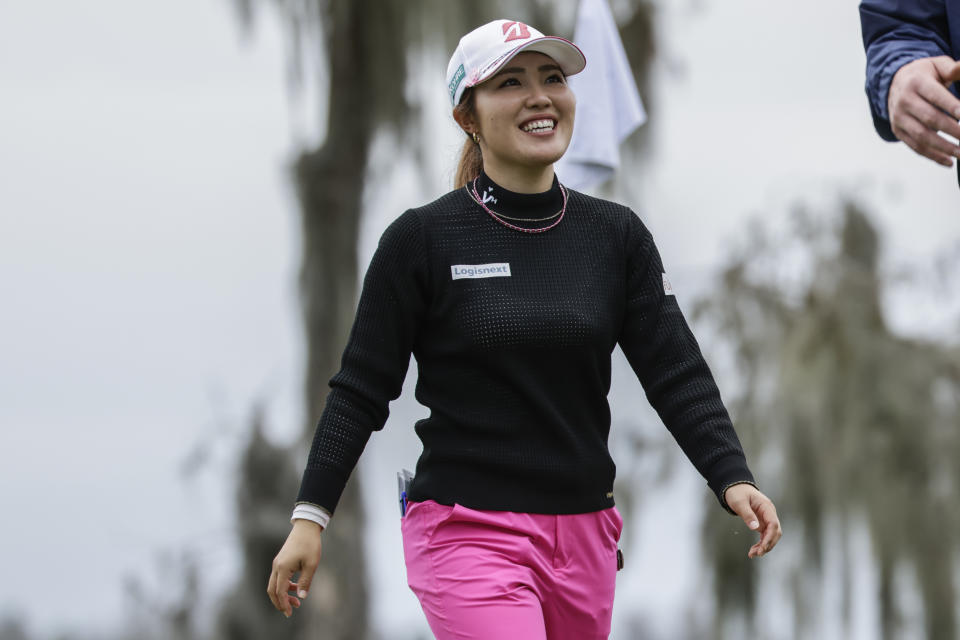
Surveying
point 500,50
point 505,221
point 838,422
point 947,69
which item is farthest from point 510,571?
point 838,422

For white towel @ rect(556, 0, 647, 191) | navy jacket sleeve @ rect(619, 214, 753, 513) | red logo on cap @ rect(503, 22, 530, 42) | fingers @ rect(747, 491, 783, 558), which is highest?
white towel @ rect(556, 0, 647, 191)

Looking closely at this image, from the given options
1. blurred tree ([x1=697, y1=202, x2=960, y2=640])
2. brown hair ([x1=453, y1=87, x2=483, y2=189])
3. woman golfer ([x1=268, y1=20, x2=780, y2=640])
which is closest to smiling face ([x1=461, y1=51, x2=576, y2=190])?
woman golfer ([x1=268, y1=20, x2=780, y2=640])

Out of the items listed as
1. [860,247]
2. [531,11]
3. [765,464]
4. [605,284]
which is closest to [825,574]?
[765,464]

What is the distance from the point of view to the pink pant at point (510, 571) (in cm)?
253

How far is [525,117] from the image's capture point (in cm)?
277

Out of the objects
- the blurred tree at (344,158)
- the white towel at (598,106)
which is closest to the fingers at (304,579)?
the white towel at (598,106)

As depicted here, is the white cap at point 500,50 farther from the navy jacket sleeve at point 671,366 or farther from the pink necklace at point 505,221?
the navy jacket sleeve at point 671,366

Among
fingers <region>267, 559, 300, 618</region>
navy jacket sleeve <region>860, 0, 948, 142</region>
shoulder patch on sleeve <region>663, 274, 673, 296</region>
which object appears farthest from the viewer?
shoulder patch on sleeve <region>663, 274, 673, 296</region>

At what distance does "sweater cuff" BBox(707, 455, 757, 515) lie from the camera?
104 inches

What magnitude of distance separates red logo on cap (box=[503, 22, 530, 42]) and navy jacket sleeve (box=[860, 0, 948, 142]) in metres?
0.62

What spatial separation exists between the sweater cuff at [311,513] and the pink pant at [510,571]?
0.57ft

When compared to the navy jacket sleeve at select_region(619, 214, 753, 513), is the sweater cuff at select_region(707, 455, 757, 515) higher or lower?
lower

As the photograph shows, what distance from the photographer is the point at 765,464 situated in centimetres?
950

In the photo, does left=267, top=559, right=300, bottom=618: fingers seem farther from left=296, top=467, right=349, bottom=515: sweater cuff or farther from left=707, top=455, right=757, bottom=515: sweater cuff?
left=707, top=455, right=757, bottom=515: sweater cuff
